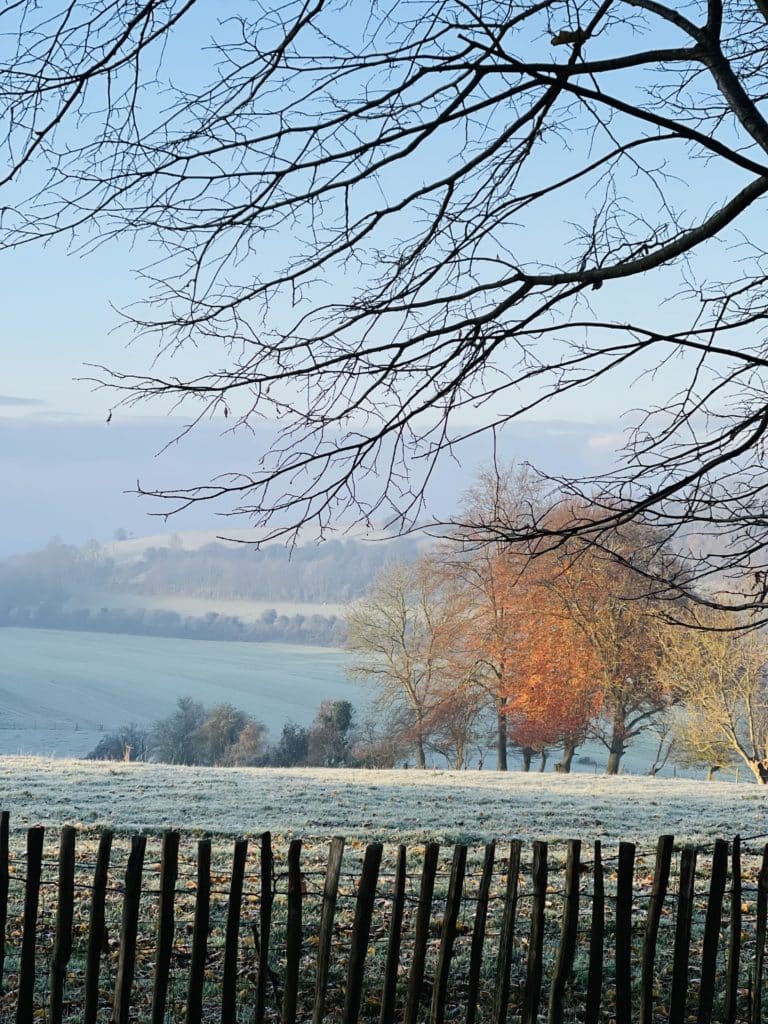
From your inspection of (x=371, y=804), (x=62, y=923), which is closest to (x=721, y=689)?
(x=371, y=804)

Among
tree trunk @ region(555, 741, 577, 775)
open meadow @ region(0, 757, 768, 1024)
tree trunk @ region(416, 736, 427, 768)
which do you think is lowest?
tree trunk @ region(416, 736, 427, 768)

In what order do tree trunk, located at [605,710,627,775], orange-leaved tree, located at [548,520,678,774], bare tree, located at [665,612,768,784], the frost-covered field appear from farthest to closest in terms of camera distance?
the frost-covered field → tree trunk, located at [605,710,627,775] → orange-leaved tree, located at [548,520,678,774] → bare tree, located at [665,612,768,784]

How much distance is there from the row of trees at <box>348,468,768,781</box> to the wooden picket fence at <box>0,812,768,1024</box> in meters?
17.3

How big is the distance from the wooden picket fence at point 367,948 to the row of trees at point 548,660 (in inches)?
681

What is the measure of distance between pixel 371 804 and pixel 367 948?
9.03 metres

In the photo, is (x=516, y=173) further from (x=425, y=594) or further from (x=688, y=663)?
(x=425, y=594)

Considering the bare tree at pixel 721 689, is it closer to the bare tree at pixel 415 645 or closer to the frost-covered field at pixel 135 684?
the bare tree at pixel 415 645

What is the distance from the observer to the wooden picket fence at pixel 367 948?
166 inches

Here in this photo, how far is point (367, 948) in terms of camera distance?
201 inches

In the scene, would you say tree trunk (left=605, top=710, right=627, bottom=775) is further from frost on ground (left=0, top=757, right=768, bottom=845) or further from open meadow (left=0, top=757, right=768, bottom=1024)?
open meadow (left=0, top=757, right=768, bottom=1024)

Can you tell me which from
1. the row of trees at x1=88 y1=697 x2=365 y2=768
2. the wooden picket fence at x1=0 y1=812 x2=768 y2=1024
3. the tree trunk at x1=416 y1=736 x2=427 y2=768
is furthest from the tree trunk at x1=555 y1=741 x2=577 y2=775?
the wooden picket fence at x1=0 y1=812 x2=768 y2=1024

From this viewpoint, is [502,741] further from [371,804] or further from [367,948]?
[367,948]

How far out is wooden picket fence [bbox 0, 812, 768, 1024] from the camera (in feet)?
13.8

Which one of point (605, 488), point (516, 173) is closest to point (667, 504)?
point (605, 488)
